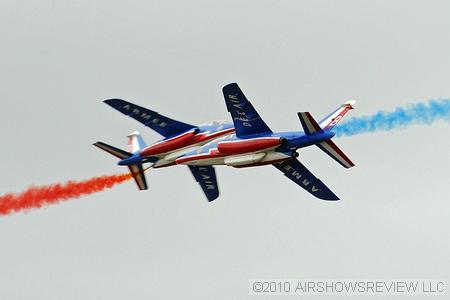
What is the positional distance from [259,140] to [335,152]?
4613mm

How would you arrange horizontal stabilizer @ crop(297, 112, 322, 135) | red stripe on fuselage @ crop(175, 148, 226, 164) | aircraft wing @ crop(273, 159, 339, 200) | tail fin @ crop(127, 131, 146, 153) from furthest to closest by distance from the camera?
tail fin @ crop(127, 131, 146, 153)
aircraft wing @ crop(273, 159, 339, 200)
red stripe on fuselage @ crop(175, 148, 226, 164)
horizontal stabilizer @ crop(297, 112, 322, 135)

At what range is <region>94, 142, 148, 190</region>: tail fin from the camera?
106 metres

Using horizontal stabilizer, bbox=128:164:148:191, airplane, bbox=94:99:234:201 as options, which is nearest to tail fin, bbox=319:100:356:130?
airplane, bbox=94:99:234:201

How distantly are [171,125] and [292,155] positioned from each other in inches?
406

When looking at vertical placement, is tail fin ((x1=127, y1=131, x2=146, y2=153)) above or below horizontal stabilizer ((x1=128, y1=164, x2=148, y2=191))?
above

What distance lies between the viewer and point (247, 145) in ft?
317

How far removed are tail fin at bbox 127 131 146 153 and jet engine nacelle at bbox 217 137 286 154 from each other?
12.9 m

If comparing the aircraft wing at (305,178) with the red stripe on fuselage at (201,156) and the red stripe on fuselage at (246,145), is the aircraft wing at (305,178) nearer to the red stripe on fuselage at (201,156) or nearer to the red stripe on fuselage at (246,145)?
the red stripe on fuselage at (201,156)

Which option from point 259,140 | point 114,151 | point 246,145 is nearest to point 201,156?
point 246,145

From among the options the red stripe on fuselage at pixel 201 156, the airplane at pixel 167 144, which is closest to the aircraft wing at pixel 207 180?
the airplane at pixel 167 144

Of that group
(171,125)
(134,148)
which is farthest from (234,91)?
(134,148)

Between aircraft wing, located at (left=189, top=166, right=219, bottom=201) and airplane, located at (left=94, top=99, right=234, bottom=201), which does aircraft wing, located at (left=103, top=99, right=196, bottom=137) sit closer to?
airplane, located at (left=94, top=99, right=234, bottom=201)

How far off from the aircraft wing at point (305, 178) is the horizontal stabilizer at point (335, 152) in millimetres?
5646

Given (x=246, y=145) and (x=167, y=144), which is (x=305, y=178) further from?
(x=167, y=144)
